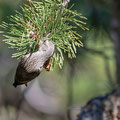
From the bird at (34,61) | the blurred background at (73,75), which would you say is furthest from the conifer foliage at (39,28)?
the blurred background at (73,75)

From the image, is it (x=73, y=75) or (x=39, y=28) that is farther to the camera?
(x=73, y=75)

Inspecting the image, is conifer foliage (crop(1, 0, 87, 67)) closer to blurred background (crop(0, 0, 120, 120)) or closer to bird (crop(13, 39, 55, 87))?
bird (crop(13, 39, 55, 87))

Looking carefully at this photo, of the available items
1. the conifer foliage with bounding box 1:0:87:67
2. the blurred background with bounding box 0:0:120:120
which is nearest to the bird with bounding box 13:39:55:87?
the conifer foliage with bounding box 1:0:87:67

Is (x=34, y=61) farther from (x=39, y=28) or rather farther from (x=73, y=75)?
(x=73, y=75)

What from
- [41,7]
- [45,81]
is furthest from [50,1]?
[45,81]

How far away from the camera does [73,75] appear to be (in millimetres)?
2266

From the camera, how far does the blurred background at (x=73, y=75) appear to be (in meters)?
1.88

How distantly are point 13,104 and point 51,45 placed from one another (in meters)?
2.52

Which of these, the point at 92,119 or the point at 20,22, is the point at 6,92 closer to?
the point at 92,119

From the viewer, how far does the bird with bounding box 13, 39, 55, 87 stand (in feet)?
2.32

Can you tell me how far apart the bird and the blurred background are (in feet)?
2.35

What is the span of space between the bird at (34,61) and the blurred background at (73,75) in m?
0.72

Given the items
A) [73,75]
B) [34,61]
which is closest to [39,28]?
[34,61]

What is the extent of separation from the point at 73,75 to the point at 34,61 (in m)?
1.57
